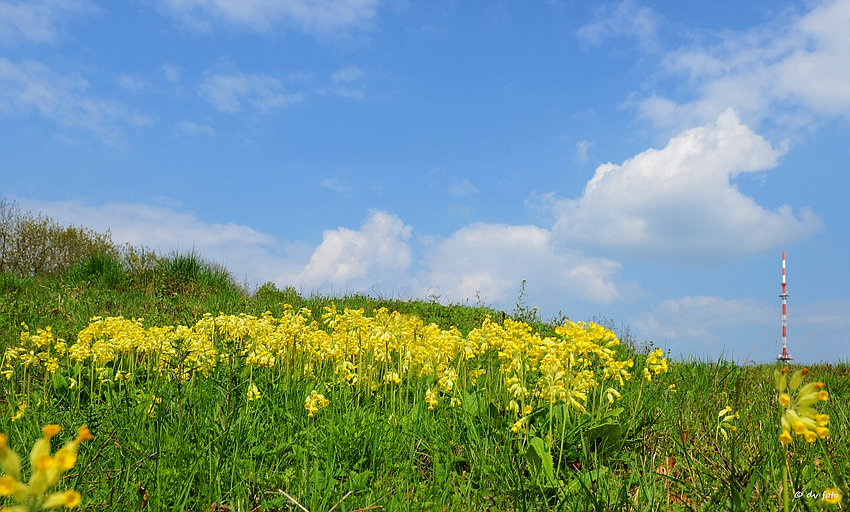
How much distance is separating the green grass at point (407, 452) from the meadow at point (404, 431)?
0.05 feet

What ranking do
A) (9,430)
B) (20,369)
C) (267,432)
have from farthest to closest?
(20,369), (9,430), (267,432)

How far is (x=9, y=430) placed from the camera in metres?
4.14

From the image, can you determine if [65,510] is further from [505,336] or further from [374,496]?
[505,336]

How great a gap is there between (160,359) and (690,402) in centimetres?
461

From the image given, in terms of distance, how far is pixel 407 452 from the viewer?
3.60m

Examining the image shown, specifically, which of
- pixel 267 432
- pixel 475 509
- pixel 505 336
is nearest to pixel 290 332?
pixel 267 432

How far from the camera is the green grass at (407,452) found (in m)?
3.00

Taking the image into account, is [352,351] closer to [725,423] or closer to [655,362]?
[655,362]

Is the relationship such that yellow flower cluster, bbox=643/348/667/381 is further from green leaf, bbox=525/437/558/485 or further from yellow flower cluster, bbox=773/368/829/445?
yellow flower cluster, bbox=773/368/829/445

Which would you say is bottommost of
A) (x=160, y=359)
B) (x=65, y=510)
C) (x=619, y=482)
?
(x=65, y=510)

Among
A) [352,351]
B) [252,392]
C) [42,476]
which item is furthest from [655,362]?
[42,476]

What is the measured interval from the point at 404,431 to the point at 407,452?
0.20 m

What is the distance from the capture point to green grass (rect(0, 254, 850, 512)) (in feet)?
9.84

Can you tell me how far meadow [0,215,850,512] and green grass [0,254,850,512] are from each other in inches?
0.6
